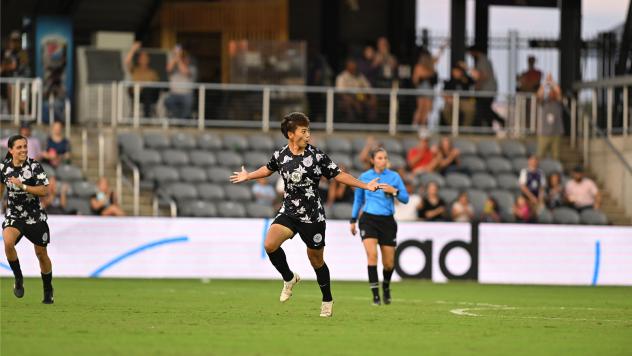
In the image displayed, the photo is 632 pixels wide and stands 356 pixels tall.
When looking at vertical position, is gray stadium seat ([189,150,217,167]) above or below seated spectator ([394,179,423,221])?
above

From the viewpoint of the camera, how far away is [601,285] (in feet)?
82.2

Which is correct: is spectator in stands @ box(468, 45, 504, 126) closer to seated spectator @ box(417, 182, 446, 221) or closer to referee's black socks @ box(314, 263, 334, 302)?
seated spectator @ box(417, 182, 446, 221)

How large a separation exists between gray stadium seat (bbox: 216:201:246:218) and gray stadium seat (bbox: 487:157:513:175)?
5.98m

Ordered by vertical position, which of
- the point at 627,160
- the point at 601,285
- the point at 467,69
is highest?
the point at 467,69

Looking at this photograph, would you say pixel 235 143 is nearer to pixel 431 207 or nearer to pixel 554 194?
pixel 431 207

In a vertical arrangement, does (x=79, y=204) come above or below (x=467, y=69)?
below

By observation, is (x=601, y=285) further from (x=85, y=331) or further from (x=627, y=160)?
(x=85, y=331)

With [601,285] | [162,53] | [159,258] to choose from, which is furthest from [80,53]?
[601,285]

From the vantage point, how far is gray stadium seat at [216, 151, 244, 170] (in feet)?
92.8

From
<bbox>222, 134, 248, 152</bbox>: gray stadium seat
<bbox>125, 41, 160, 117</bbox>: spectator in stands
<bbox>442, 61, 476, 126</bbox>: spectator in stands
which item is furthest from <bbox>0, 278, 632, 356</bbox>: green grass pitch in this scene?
<bbox>442, 61, 476, 126</bbox>: spectator in stands

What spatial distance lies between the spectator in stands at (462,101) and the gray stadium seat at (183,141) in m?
5.86

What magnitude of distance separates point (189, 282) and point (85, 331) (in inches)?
446

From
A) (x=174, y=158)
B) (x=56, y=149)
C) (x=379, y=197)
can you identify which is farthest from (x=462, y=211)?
(x=379, y=197)

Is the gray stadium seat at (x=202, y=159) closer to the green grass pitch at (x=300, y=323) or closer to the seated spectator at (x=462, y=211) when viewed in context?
the seated spectator at (x=462, y=211)
